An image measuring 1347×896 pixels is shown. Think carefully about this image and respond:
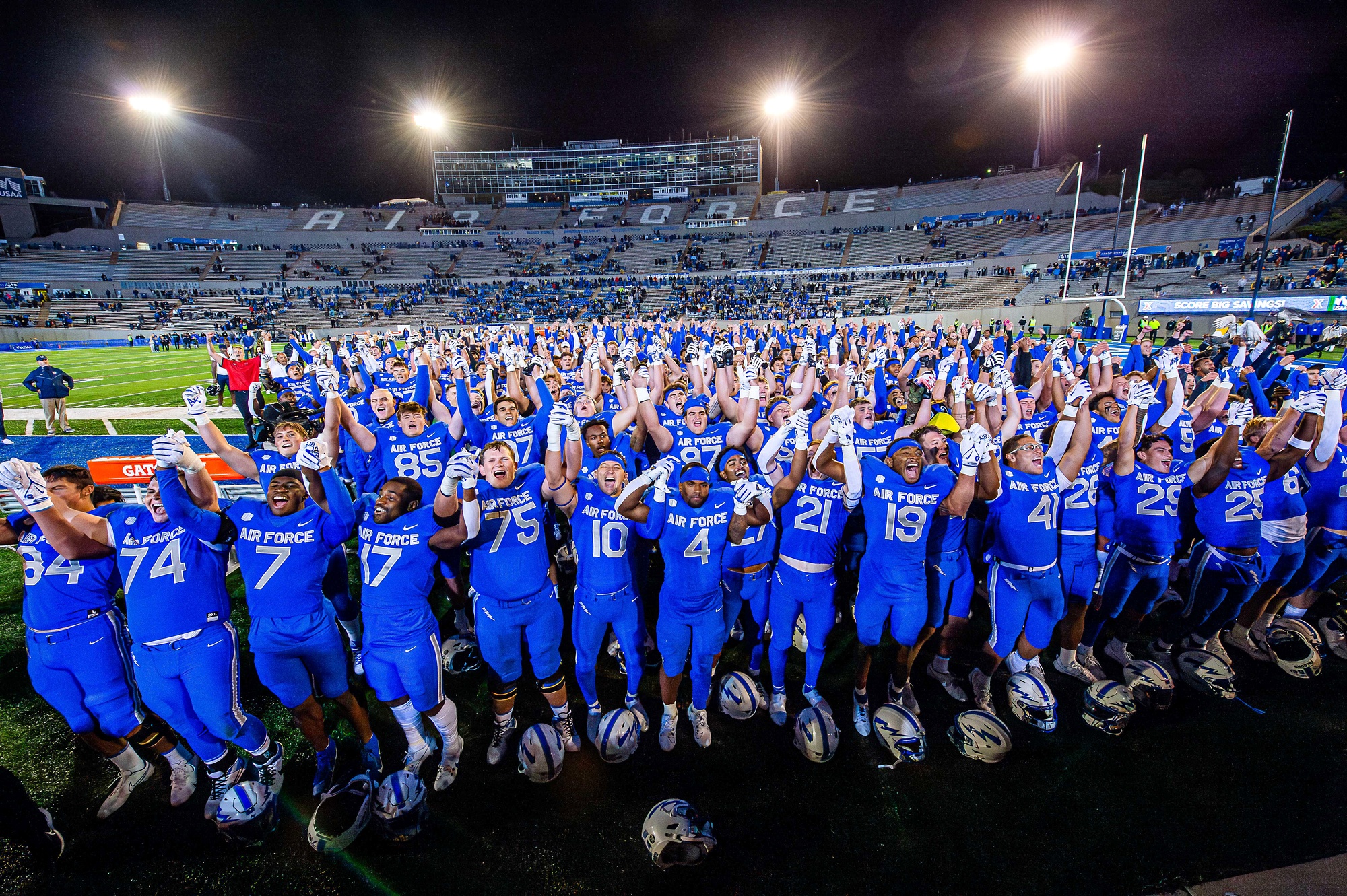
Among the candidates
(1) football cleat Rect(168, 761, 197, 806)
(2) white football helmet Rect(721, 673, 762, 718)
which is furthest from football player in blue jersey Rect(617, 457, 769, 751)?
(1) football cleat Rect(168, 761, 197, 806)

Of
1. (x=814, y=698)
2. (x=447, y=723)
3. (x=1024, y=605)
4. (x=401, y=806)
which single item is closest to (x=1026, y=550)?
(x=1024, y=605)

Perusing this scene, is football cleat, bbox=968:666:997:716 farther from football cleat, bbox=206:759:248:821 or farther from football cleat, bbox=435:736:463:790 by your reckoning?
football cleat, bbox=206:759:248:821

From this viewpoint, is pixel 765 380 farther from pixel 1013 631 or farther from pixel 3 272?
pixel 3 272

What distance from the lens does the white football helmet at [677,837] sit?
316 centimetres

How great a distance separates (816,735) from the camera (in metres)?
3.92

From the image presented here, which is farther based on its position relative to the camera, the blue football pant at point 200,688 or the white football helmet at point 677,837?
the blue football pant at point 200,688

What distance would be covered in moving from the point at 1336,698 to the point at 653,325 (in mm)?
16405

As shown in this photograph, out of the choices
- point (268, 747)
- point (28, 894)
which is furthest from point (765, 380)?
point (28, 894)

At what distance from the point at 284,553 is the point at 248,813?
157 centimetres

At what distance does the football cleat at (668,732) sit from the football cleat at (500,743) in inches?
45.1

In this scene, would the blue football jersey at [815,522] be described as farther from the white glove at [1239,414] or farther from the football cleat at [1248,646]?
the football cleat at [1248,646]

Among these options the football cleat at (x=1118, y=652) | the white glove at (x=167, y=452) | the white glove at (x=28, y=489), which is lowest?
the football cleat at (x=1118, y=652)

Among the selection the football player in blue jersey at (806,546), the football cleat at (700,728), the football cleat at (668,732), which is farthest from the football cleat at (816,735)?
the football cleat at (668,732)

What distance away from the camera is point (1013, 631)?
4.29 meters
